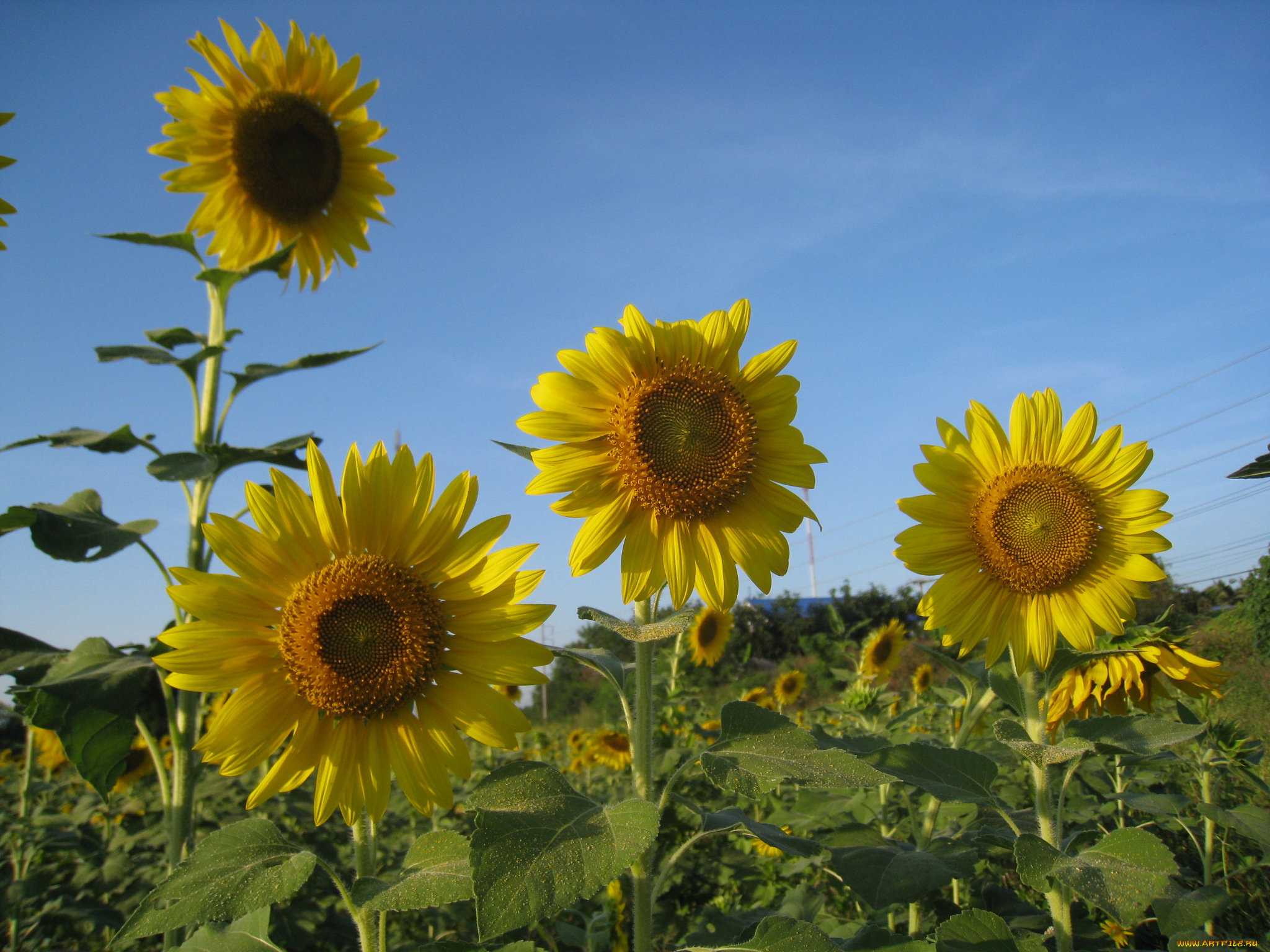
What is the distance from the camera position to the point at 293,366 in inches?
102

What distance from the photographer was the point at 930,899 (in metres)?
2.48

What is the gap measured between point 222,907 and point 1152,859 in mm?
1947

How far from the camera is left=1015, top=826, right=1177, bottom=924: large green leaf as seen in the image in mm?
1563

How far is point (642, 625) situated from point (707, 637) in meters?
5.80

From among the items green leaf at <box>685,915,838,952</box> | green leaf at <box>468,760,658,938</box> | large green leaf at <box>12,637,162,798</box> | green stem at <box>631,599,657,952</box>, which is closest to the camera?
green leaf at <box>468,760,658,938</box>

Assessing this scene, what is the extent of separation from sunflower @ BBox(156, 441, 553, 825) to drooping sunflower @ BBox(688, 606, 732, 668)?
543 cm

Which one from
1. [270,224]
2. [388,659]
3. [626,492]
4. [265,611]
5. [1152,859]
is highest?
[270,224]

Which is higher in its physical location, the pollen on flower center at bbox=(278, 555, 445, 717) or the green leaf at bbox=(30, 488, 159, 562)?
the green leaf at bbox=(30, 488, 159, 562)

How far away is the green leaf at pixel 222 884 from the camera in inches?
54.9

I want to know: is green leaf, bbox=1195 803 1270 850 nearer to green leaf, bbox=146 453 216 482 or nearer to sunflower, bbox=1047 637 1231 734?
sunflower, bbox=1047 637 1231 734

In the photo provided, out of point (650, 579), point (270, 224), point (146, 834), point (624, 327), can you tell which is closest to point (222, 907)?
point (650, 579)

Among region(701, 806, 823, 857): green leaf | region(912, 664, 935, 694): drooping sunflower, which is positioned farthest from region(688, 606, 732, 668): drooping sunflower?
region(701, 806, 823, 857): green leaf

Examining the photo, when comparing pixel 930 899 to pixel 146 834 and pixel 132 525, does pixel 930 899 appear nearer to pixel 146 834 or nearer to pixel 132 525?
pixel 132 525

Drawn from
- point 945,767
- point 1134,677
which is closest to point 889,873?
point 945,767
